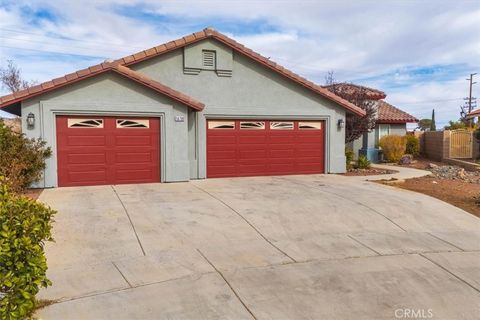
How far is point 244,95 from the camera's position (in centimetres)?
1480

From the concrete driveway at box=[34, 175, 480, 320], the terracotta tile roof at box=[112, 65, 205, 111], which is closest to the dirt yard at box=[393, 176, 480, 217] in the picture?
the concrete driveway at box=[34, 175, 480, 320]

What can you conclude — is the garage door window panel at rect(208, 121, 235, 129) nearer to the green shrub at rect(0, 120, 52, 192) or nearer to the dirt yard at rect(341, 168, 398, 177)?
the dirt yard at rect(341, 168, 398, 177)

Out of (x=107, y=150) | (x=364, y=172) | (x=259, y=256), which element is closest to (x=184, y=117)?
(x=107, y=150)

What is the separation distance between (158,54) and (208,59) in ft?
6.16

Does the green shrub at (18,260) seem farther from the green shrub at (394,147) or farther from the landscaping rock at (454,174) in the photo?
the green shrub at (394,147)

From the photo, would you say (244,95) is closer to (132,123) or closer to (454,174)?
(132,123)

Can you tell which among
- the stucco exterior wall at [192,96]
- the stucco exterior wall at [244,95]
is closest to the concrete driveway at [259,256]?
the stucco exterior wall at [192,96]

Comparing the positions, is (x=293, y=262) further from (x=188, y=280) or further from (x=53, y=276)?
(x=53, y=276)

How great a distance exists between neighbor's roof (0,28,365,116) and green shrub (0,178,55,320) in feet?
28.1

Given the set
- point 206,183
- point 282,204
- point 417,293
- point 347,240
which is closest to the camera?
point 417,293

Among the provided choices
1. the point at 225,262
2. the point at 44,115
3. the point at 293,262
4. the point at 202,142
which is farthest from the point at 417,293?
the point at 44,115

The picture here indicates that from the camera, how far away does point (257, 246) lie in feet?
22.5

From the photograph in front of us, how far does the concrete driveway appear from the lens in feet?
15.3

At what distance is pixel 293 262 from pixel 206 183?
7259 millimetres
